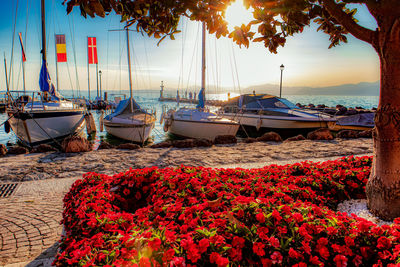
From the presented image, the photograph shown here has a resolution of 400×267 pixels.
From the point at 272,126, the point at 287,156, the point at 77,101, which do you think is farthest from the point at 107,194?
the point at 77,101

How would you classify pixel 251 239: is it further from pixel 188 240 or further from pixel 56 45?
pixel 56 45

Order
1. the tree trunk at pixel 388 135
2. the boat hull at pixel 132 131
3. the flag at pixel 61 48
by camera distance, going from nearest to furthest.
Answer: the tree trunk at pixel 388 135 < the boat hull at pixel 132 131 < the flag at pixel 61 48

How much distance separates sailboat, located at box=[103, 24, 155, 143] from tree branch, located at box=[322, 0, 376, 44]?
11.4m

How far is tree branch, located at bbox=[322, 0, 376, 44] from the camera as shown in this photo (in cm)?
284

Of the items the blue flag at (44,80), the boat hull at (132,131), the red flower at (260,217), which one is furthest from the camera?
the blue flag at (44,80)

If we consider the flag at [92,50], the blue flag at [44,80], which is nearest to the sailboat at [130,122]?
the blue flag at [44,80]

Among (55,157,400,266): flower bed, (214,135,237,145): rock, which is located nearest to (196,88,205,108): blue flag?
(214,135,237,145): rock

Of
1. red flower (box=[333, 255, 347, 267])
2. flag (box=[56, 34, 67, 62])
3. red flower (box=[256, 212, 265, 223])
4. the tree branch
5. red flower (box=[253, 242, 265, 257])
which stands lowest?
red flower (box=[333, 255, 347, 267])

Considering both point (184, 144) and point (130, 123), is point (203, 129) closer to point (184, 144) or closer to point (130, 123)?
point (130, 123)

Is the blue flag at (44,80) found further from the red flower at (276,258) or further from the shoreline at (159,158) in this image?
the red flower at (276,258)

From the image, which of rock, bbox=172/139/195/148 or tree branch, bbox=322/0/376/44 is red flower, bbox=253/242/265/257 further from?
rock, bbox=172/139/195/148

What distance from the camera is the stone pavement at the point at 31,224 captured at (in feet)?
9.02

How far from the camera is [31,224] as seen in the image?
11.4ft

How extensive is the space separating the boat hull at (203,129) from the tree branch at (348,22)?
34.7 feet
